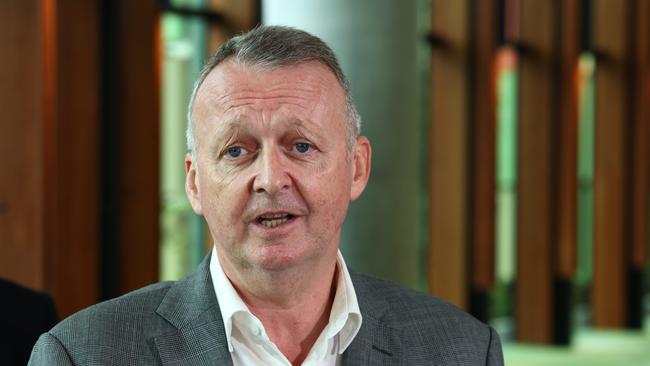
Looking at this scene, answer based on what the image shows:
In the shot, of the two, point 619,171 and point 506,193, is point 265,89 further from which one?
point 619,171

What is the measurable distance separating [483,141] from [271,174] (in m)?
7.20

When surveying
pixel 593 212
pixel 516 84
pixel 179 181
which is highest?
pixel 516 84

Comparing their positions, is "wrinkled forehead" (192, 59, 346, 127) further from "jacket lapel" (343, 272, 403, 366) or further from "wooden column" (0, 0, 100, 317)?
"wooden column" (0, 0, 100, 317)

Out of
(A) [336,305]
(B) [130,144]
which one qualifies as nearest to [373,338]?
(A) [336,305]

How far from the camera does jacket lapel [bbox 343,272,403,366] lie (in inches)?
68.3

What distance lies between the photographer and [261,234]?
5.13ft

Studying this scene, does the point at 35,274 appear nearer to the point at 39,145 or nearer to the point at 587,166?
the point at 39,145

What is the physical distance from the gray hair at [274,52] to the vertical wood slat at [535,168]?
26.0ft

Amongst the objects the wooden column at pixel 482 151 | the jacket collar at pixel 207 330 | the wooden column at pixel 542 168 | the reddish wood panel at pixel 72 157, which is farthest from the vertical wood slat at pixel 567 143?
the jacket collar at pixel 207 330

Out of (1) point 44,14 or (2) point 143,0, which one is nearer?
(1) point 44,14

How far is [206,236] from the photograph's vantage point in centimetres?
588

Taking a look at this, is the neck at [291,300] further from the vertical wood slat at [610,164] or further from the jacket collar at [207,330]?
the vertical wood slat at [610,164]

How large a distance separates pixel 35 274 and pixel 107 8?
1.41 metres

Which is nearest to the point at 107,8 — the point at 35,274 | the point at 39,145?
the point at 39,145
